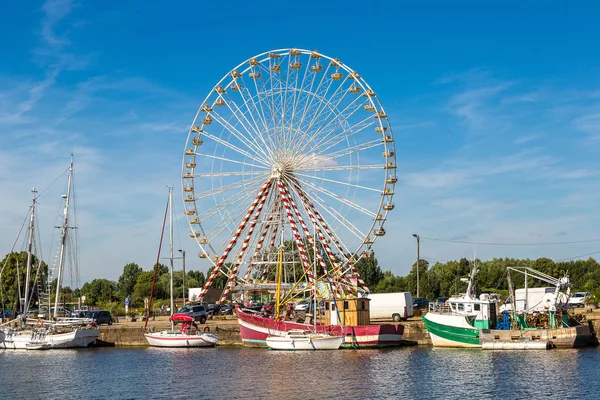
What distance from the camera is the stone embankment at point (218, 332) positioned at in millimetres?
66125

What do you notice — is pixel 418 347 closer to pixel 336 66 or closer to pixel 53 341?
pixel 336 66

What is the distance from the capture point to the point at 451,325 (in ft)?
204

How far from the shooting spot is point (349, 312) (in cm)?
6538

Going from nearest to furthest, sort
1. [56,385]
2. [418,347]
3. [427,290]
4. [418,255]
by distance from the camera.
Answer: [56,385], [418,347], [418,255], [427,290]

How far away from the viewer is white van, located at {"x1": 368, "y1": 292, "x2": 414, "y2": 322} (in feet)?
248

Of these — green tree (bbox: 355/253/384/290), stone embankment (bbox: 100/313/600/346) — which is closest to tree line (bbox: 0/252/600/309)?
green tree (bbox: 355/253/384/290)

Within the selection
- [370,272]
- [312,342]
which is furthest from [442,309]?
[370,272]

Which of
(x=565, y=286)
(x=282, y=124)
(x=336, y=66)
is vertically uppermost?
(x=336, y=66)

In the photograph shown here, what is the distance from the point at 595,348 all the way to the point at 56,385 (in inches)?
1516

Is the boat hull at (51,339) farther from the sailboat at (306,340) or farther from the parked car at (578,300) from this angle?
the parked car at (578,300)

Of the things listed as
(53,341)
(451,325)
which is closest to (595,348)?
(451,325)

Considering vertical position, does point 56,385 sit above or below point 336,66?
below

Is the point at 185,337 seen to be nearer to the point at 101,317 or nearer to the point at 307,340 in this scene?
the point at 307,340

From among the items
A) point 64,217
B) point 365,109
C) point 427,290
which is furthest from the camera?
point 427,290
